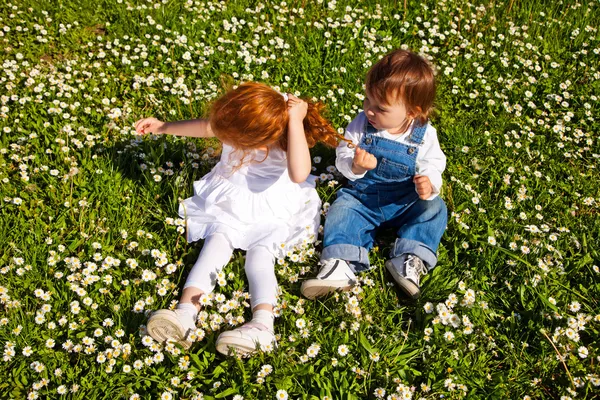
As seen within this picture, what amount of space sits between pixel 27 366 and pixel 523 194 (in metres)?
3.10

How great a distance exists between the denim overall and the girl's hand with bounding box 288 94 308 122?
50 centimetres

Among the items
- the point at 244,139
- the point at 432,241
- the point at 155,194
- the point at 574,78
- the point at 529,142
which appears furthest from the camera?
the point at 574,78

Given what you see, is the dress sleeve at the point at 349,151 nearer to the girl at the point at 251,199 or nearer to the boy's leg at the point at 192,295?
the girl at the point at 251,199

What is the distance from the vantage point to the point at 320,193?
366 cm

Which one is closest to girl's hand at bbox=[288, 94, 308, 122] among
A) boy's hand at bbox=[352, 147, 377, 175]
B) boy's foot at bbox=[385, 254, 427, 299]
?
boy's hand at bbox=[352, 147, 377, 175]

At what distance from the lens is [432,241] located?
324 cm

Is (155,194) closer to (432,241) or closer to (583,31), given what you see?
(432,241)

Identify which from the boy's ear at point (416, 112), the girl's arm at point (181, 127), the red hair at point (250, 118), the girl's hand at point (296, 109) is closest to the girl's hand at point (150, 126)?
the girl's arm at point (181, 127)

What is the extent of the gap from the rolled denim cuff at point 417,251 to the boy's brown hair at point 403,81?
76cm

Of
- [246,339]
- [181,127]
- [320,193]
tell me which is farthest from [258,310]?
[181,127]

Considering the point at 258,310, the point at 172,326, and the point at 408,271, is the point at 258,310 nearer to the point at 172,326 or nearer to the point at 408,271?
the point at 172,326

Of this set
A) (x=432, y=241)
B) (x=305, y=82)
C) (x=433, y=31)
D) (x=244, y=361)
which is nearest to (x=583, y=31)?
(x=433, y=31)

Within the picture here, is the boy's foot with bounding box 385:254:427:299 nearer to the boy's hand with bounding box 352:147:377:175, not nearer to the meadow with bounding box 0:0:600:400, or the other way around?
the meadow with bounding box 0:0:600:400

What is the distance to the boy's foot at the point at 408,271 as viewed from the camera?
3.09 metres
